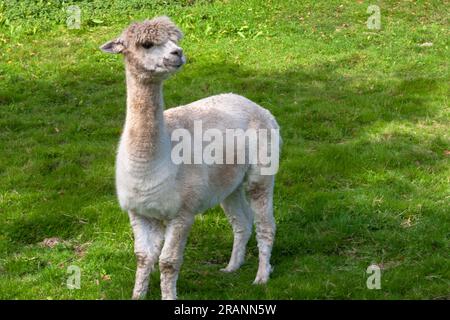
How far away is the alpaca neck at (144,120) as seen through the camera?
4.94 metres

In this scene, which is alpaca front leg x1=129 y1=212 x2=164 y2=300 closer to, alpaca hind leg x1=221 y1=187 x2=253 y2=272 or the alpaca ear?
alpaca hind leg x1=221 y1=187 x2=253 y2=272

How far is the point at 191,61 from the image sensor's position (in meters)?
12.1

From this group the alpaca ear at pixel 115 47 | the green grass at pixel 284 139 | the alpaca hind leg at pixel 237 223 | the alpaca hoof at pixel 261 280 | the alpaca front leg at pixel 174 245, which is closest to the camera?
the alpaca ear at pixel 115 47

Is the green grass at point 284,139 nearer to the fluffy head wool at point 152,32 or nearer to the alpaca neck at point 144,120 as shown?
the alpaca neck at point 144,120

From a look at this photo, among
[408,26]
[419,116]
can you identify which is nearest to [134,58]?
[419,116]

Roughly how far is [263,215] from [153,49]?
1803 millimetres

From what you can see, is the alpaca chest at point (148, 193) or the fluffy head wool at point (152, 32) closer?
the fluffy head wool at point (152, 32)

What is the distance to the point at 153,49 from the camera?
4.82 meters

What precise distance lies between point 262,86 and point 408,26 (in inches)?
171

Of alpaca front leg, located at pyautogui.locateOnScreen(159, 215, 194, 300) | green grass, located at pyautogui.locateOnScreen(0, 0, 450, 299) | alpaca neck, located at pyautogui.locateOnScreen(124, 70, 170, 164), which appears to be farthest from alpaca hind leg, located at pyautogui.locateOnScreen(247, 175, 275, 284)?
alpaca neck, located at pyautogui.locateOnScreen(124, 70, 170, 164)

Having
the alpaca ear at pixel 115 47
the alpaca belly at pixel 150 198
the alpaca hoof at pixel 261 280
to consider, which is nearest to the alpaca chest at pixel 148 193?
the alpaca belly at pixel 150 198

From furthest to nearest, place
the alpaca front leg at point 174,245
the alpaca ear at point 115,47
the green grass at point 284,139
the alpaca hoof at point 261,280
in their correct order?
the green grass at point 284,139 < the alpaca hoof at point 261,280 < the alpaca front leg at point 174,245 < the alpaca ear at point 115,47

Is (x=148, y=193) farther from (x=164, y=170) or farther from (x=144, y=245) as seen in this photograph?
(x=144, y=245)
